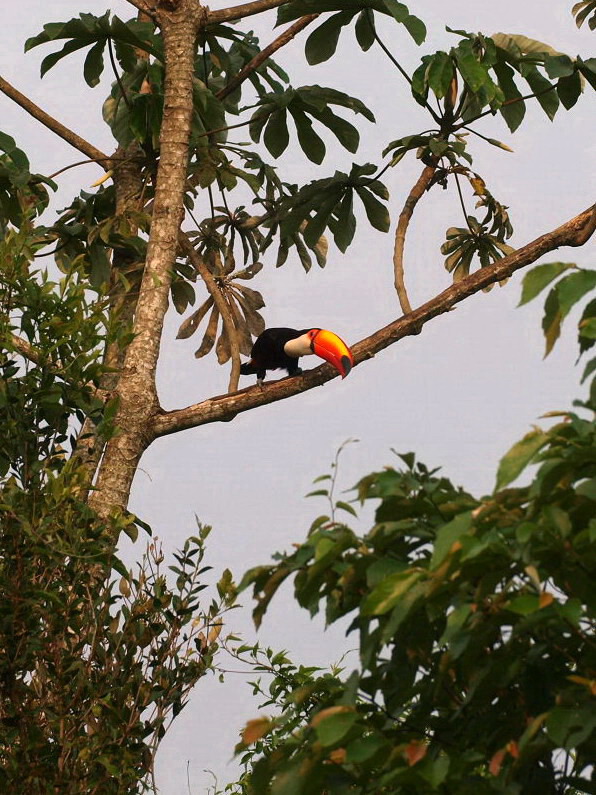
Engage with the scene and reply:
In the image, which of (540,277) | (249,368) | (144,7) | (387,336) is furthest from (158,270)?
(540,277)

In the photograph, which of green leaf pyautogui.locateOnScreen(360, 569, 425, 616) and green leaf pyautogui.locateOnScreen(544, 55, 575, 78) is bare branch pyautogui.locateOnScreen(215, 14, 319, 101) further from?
green leaf pyautogui.locateOnScreen(360, 569, 425, 616)

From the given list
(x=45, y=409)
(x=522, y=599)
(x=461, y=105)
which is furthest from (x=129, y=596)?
(x=461, y=105)

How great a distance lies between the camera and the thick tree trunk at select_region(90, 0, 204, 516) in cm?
701

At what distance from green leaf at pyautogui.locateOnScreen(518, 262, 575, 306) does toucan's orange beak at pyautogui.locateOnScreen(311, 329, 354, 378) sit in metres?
4.82

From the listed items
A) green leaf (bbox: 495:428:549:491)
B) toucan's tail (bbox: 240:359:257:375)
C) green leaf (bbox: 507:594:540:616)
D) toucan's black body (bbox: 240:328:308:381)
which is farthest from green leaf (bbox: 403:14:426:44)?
green leaf (bbox: 507:594:540:616)

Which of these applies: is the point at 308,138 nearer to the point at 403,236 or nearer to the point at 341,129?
the point at 341,129

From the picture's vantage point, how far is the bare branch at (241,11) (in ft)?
27.0

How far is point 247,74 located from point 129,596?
5.00 metres

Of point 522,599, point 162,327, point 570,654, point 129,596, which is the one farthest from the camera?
point 162,327

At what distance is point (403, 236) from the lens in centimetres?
784

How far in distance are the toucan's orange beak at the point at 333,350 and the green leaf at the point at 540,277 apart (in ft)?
15.8

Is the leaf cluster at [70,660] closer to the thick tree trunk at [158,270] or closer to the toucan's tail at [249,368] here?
the thick tree trunk at [158,270]

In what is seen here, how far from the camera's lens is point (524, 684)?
2938 mm

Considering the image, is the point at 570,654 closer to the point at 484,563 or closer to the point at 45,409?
the point at 484,563
